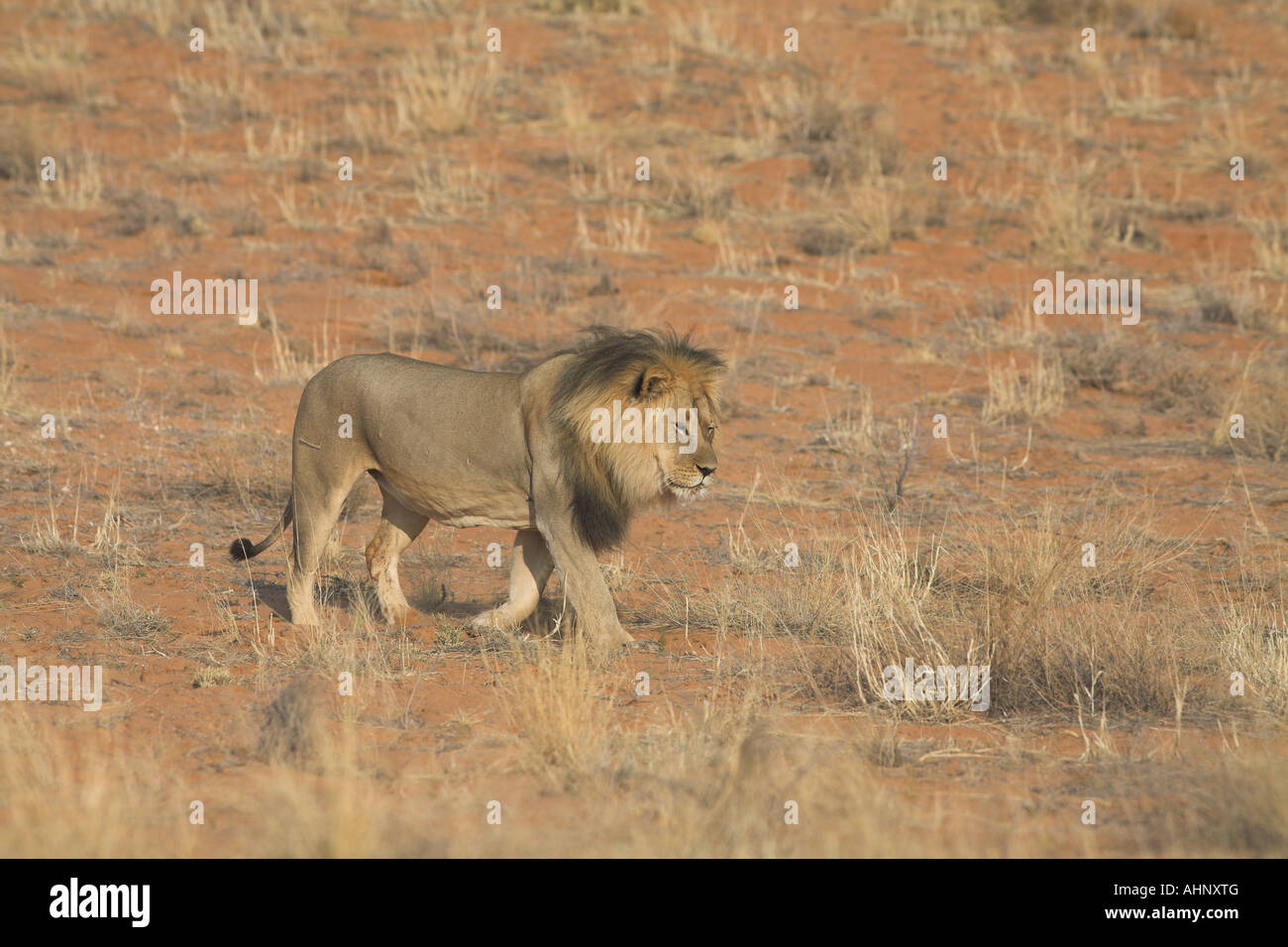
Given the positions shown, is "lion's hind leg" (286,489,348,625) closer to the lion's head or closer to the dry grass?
the lion's head

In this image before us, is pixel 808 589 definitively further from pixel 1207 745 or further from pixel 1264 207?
pixel 1264 207

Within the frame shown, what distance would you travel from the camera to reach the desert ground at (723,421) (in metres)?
5.52

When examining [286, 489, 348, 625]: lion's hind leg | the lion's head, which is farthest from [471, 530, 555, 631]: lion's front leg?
[286, 489, 348, 625]: lion's hind leg

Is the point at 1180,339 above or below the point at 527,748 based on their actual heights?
above

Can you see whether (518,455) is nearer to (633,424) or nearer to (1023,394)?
(633,424)

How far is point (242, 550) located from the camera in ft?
27.1

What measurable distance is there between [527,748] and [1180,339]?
1160cm

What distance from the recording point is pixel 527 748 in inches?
225

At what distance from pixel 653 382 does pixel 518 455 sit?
0.82 m

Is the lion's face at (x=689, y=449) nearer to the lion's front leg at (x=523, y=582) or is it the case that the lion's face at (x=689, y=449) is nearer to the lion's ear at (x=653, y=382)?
the lion's ear at (x=653, y=382)

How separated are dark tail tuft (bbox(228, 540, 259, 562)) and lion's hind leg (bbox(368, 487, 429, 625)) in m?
0.68

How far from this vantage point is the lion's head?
702cm

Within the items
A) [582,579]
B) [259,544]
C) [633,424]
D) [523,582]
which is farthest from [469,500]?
[259,544]
